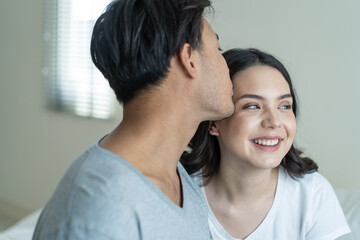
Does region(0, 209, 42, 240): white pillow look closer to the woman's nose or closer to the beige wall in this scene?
the woman's nose

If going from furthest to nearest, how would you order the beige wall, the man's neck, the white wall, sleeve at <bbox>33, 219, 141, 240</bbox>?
the white wall
the beige wall
the man's neck
sleeve at <bbox>33, 219, 141, 240</bbox>

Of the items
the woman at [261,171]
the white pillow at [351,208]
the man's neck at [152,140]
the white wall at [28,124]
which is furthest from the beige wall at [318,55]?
the man's neck at [152,140]

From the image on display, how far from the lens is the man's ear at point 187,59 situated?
40.9 inches

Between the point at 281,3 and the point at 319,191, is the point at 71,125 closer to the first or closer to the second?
the point at 281,3

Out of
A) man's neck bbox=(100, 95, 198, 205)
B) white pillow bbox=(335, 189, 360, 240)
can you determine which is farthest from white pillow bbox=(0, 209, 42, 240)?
white pillow bbox=(335, 189, 360, 240)

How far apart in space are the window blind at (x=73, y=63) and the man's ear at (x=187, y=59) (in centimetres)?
206

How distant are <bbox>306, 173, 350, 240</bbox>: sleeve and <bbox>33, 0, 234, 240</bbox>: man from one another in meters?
0.48

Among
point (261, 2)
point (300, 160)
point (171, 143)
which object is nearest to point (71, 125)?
point (261, 2)

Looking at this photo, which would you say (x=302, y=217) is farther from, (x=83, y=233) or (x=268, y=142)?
(x=83, y=233)

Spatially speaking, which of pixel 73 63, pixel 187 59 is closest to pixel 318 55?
pixel 187 59

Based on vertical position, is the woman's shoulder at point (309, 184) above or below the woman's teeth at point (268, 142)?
below

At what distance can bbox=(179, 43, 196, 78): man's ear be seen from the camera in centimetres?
104

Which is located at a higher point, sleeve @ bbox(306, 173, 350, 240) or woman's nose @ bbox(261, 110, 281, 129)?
woman's nose @ bbox(261, 110, 281, 129)

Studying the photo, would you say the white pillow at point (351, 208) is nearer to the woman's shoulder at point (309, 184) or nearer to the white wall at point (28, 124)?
the woman's shoulder at point (309, 184)
